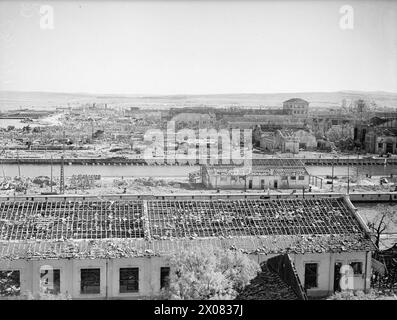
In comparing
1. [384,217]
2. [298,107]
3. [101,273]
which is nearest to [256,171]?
[384,217]

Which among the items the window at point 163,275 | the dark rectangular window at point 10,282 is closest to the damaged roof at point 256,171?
the window at point 163,275

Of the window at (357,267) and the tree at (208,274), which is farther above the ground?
the tree at (208,274)

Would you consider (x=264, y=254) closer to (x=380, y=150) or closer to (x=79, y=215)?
(x=79, y=215)

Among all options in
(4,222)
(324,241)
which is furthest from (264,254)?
(4,222)

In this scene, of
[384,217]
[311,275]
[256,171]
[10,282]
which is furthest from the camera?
[256,171]

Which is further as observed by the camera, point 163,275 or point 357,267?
point 357,267

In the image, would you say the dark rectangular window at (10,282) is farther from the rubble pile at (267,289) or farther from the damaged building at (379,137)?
the damaged building at (379,137)

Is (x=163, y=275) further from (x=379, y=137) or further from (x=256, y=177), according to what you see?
(x=379, y=137)
